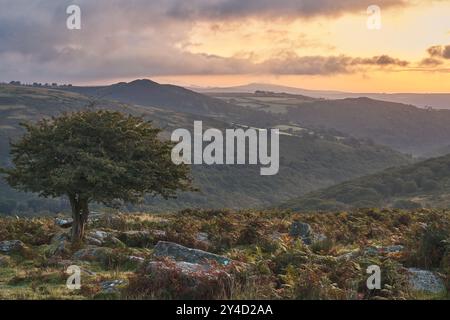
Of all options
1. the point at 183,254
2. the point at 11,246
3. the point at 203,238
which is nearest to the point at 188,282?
the point at 183,254

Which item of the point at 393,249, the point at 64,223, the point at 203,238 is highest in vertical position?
the point at 393,249

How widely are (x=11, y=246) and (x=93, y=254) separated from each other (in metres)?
3.91

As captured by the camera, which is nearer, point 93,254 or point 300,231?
point 93,254

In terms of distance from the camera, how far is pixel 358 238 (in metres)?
20.6

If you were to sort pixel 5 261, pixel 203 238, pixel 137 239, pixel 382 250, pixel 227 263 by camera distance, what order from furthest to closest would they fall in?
1. pixel 203 238
2. pixel 137 239
3. pixel 5 261
4. pixel 382 250
5. pixel 227 263

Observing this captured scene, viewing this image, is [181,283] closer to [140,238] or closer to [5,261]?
[5,261]

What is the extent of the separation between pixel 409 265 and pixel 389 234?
313 inches

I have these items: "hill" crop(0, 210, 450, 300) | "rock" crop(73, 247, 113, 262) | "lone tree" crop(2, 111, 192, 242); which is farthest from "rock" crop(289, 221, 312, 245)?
"rock" crop(73, 247, 113, 262)

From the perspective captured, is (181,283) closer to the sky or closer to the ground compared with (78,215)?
closer to the sky

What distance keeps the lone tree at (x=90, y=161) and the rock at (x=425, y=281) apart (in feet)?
34.0

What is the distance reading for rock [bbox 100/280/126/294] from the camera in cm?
1159

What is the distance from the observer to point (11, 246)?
1891cm

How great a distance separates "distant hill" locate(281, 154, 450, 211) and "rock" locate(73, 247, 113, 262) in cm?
7390
